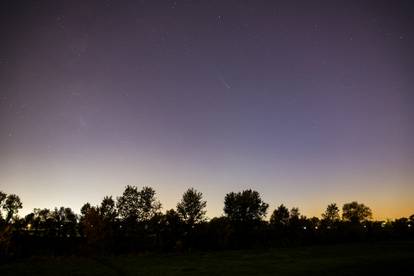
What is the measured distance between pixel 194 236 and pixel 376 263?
51.2 metres

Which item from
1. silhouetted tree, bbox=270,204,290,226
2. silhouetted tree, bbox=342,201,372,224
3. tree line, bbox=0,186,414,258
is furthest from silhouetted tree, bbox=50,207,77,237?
silhouetted tree, bbox=342,201,372,224

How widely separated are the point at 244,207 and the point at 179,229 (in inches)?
1126

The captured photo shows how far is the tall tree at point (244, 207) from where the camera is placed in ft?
348

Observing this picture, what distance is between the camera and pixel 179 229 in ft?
→ 277

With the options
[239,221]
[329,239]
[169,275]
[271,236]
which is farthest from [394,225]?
[169,275]

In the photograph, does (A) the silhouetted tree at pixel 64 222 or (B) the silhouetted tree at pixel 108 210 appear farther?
(A) the silhouetted tree at pixel 64 222

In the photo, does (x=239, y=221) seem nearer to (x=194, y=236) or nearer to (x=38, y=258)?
(x=194, y=236)

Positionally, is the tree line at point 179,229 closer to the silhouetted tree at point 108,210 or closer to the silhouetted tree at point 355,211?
the silhouetted tree at point 108,210

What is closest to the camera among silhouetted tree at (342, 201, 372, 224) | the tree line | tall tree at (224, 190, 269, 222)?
the tree line

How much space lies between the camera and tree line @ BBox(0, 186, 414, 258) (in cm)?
7925

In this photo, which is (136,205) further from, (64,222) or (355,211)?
(355,211)

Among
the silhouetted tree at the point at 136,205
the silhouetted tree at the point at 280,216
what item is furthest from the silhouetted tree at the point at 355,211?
the silhouetted tree at the point at 136,205

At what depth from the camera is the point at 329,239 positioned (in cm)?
8462

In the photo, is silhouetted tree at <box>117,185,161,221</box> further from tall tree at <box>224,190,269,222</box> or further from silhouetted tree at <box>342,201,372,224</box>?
silhouetted tree at <box>342,201,372,224</box>
